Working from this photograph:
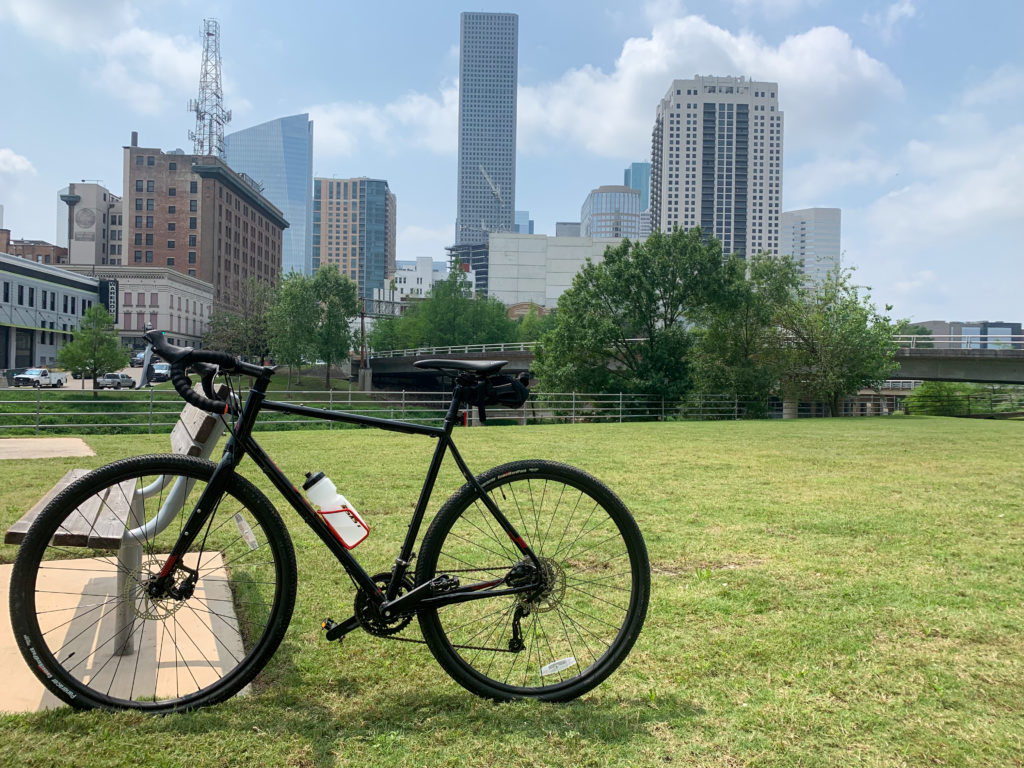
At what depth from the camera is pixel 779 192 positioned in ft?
604

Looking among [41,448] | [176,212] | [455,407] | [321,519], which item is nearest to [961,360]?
[41,448]

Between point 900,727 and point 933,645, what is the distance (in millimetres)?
936

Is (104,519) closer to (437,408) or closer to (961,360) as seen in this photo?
(437,408)

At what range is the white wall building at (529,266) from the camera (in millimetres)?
113875

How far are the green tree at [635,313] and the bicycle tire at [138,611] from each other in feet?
101

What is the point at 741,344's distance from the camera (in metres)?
36.9

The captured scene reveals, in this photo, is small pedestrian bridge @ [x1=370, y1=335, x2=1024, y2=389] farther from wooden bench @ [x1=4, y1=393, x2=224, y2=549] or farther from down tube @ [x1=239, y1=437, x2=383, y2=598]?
down tube @ [x1=239, y1=437, x2=383, y2=598]

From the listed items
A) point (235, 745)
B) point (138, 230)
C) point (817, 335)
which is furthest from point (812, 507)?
point (138, 230)

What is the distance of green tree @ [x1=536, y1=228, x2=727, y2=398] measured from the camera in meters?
33.8

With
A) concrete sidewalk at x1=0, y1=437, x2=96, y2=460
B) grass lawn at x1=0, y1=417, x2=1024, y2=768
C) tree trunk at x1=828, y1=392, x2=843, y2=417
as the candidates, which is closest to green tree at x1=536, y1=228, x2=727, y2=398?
tree trunk at x1=828, y1=392, x2=843, y2=417

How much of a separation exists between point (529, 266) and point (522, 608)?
113m

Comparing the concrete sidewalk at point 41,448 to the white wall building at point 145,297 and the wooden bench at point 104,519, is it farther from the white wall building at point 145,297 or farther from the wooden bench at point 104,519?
the white wall building at point 145,297

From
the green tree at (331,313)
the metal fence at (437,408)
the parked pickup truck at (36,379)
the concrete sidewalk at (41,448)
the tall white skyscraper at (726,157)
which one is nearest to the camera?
the concrete sidewalk at (41,448)

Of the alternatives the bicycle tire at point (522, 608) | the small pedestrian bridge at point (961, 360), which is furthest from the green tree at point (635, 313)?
the bicycle tire at point (522, 608)
